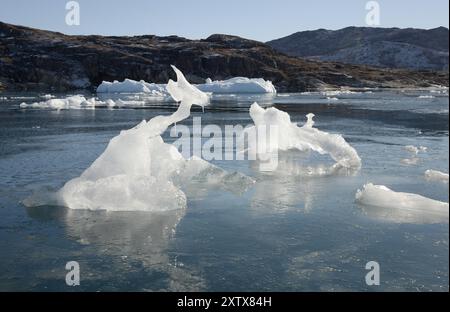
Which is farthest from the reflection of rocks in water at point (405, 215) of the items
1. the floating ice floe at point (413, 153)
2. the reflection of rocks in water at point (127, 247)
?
the floating ice floe at point (413, 153)

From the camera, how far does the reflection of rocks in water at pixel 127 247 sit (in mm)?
6375

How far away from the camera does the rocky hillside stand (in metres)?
86.4

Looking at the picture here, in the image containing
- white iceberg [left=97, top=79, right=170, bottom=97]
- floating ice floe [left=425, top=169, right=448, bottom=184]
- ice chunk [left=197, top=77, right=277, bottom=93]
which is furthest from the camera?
ice chunk [left=197, top=77, right=277, bottom=93]

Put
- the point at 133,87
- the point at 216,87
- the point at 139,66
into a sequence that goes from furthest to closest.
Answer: the point at 139,66 < the point at 216,87 < the point at 133,87

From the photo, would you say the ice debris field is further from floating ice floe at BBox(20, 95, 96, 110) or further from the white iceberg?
the white iceberg

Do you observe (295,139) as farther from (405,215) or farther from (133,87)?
(133,87)

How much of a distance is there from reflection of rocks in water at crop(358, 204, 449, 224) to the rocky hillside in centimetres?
7902

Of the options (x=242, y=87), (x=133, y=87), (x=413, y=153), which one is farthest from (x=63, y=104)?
(x=242, y=87)

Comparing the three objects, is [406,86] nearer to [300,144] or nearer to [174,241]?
[300,144]

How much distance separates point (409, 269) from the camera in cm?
662

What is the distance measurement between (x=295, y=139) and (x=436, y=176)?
516 cm

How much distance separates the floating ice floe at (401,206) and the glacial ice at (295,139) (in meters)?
4.01

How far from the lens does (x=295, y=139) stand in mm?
16359

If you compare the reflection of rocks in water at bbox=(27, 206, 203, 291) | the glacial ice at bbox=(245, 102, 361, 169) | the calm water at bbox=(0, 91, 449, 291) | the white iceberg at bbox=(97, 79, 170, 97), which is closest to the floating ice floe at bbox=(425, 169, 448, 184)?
the calm water at bbox=(0, 91, 449, 291)
